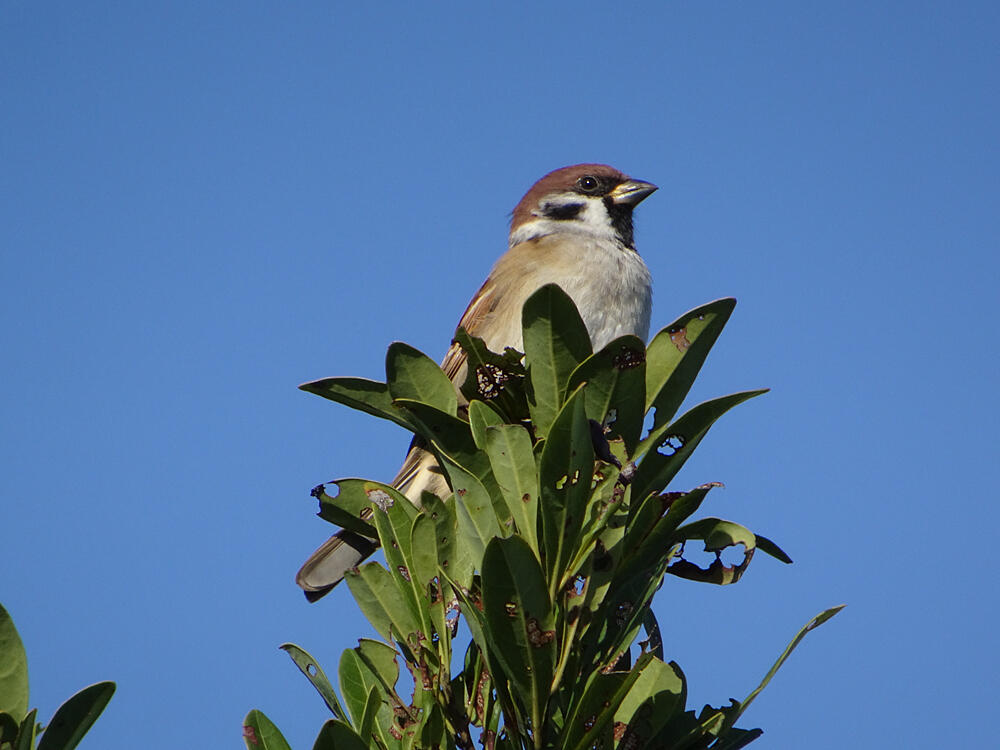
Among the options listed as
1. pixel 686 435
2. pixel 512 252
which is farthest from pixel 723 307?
pixel 512 252

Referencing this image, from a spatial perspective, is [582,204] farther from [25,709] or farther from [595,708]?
Answer: [25,709]

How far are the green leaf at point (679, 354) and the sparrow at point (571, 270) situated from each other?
1.92m

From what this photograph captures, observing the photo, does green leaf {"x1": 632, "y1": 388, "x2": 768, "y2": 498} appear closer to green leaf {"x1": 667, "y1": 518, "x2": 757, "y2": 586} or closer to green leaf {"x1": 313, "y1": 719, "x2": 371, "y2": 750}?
green leaf {"x1": 667, "y1": 518, "x2": 757, "y2": 586}

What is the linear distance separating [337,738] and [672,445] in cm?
92

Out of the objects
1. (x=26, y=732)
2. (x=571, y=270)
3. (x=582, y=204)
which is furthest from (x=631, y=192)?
(x=26, y=732)

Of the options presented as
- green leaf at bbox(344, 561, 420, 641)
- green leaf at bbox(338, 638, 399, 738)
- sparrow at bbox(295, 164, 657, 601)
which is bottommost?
green leaf at bbox(338, 638, 399, 738)

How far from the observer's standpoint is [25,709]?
5.75ft

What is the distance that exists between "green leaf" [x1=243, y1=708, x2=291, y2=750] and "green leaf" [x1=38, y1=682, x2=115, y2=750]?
10.9 inches

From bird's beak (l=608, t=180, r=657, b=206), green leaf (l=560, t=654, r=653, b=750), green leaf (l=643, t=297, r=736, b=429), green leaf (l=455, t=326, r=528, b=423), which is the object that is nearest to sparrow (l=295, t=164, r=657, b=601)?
bird's beak (l=608, t=180, r=657, b=206)

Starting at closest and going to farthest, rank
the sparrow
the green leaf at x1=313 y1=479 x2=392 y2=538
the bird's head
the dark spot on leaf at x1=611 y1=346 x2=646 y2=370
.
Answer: the dark spot on leaf at x1=611 y1=346 x2=646 y2=370 → the green leaf at x1=313 y1=479 x2=392 y2=538 → the sparrow → the bird's head

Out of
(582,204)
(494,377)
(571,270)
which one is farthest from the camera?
(582,204)

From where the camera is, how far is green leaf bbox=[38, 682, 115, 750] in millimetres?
1719

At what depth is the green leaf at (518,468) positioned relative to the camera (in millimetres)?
1988

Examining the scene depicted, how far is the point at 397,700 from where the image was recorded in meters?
2.16
